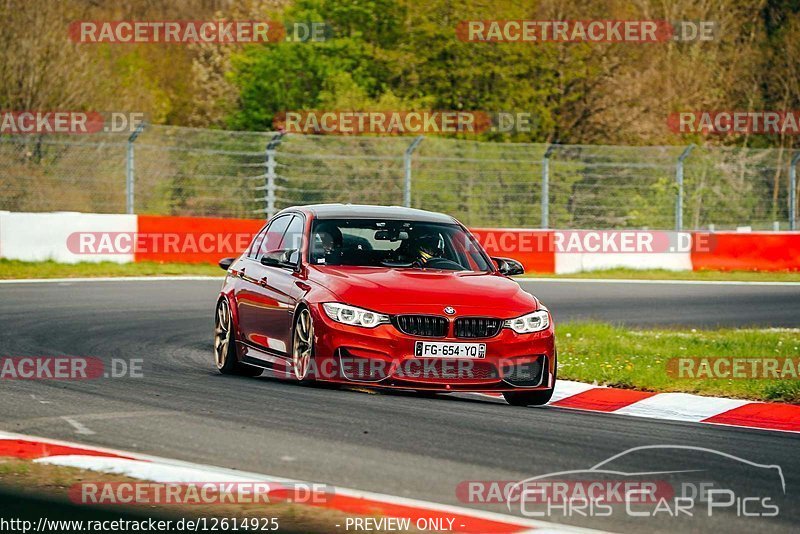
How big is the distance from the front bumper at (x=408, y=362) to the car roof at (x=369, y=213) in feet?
5.03

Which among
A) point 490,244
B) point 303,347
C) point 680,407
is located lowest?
point 680,407

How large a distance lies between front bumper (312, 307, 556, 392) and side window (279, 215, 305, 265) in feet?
3.74

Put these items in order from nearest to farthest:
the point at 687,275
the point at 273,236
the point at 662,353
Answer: the point at 273,236 < the point at 662,353 < the point at 687,275

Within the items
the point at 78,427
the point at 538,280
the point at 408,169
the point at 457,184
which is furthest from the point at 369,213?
the point at 457,184

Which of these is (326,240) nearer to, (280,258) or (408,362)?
(280,258)

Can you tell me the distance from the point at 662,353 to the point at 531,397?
336 cm

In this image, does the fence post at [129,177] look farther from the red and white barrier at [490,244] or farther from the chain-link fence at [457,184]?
the red and white barrier at [490,244]

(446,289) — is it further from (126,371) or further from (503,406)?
(126,371)

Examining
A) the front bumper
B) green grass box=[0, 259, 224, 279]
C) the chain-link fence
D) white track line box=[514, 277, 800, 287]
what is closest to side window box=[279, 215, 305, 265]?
the front bumper

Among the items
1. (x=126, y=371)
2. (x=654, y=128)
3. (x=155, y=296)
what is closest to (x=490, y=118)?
(x=654, y=128)

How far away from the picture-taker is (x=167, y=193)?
3019 cm

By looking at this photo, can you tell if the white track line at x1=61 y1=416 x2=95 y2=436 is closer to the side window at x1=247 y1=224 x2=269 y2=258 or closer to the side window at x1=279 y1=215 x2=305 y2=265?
the side window at x1=279 y1=215 x2=305 y2=265

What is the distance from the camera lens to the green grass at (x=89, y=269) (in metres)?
24.1

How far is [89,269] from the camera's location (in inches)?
982
